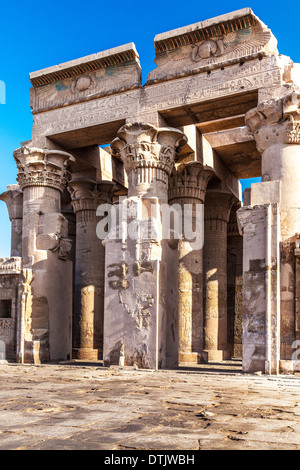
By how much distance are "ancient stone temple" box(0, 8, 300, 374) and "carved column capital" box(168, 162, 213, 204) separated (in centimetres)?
3

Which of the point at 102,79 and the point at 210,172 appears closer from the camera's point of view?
the point at 102,79

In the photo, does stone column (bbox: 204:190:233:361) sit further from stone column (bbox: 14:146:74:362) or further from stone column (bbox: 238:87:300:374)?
stone column (bbox: 238:87:300:374)

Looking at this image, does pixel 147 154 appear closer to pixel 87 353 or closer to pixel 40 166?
pixel 40 166

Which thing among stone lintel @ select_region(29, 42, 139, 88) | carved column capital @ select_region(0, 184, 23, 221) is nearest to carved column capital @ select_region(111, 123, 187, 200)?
stone lintel @ select_region(29, 42, 139, 88)

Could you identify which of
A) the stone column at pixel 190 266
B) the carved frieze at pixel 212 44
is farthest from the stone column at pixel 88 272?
the carved frieze at pixel 212 44

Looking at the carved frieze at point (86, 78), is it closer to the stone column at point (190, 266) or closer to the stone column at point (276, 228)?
the stone column at point (190, 266)

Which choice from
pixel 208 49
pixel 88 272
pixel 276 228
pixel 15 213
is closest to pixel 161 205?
pixel 276 228

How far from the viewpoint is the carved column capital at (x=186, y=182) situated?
13.5 meters

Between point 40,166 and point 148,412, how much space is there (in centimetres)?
871

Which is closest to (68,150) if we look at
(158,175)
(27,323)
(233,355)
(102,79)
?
(102,79)

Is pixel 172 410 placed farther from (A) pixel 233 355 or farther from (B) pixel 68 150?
(A) pixel 233 355

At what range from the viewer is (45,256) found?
12.0 meters

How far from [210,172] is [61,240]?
15.0 feet

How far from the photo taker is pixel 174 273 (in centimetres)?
1116
